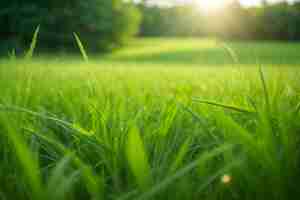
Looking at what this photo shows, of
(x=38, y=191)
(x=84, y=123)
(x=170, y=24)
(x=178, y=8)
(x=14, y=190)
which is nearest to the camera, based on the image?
(x=38, y=191)

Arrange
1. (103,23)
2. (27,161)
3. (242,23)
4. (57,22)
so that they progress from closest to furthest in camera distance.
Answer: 1. (27,161)
2. (57,22)
3. (103,23)
4. (242,23)

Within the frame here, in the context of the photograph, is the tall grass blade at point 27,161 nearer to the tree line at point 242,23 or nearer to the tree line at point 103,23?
the tree line at point 103,23

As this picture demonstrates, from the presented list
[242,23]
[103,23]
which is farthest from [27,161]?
[242,23]

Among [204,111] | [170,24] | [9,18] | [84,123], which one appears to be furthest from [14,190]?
[170,24]

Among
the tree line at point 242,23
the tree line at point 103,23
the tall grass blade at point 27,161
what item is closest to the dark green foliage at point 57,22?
the tree line at point 103,23

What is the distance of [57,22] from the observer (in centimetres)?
1842

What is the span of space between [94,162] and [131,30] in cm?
2607

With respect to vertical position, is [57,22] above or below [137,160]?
above

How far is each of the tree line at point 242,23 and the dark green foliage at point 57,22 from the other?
17655 millimetres

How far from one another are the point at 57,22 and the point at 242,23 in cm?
2625

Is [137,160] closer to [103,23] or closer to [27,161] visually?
[27,161]

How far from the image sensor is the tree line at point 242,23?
33344 millimetres

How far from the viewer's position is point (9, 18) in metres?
17.4

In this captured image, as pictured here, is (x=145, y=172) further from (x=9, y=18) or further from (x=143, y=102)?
(x=9, y=18)
